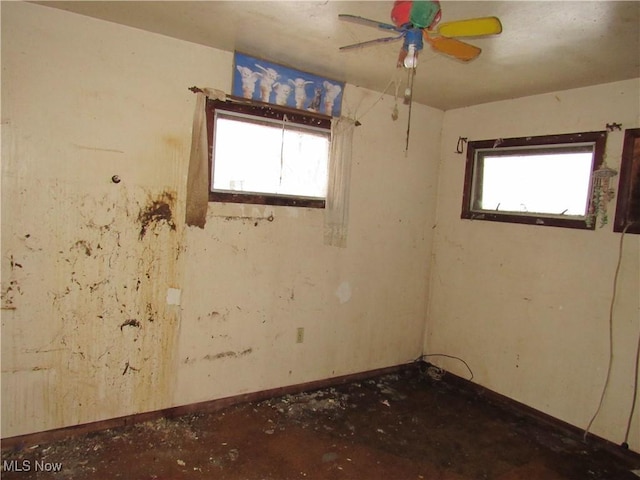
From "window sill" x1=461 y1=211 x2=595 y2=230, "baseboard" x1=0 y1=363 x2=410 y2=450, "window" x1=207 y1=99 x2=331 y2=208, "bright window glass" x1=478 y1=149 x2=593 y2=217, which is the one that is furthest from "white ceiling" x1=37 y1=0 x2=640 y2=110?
"baseboard" x1=0 y1=363 x2=410 y2=450

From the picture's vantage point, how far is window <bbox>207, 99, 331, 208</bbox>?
2465 mm

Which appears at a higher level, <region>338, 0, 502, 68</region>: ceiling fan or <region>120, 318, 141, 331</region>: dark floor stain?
<region>338, 0, 502, 68</region>: ceiling fan

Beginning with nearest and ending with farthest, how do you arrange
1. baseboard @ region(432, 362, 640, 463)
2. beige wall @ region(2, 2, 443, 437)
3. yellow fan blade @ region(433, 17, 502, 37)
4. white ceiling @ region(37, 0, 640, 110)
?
yellow fan blade @ region(433, 17, 502, 37)
white ceiling @ region(37, 0, 640, 110)
beige wall @ region(2, 2, 443, 437)
baseboard @ region(432, 362, 640, 463)

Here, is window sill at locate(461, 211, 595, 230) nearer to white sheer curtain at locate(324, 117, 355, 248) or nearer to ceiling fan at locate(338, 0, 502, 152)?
white sheer curtain at locate(324, 117, 355, 248)

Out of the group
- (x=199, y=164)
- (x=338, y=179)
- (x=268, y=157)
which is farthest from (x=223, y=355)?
(x=338, y=179)

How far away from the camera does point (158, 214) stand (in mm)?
2307

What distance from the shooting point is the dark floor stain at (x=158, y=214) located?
2.27 meters

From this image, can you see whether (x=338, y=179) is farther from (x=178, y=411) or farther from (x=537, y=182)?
(x=178, y=411)

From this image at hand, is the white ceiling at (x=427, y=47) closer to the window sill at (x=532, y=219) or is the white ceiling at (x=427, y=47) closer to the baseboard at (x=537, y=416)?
the window sill at (x=532, y=219)

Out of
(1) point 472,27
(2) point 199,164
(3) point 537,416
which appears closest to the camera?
(1) point 472,27

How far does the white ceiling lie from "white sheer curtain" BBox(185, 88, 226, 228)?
0.26 metres

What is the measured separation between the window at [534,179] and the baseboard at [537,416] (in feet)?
4.35

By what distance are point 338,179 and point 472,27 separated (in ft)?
5.05

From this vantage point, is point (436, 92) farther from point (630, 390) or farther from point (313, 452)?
point (313, 452)
